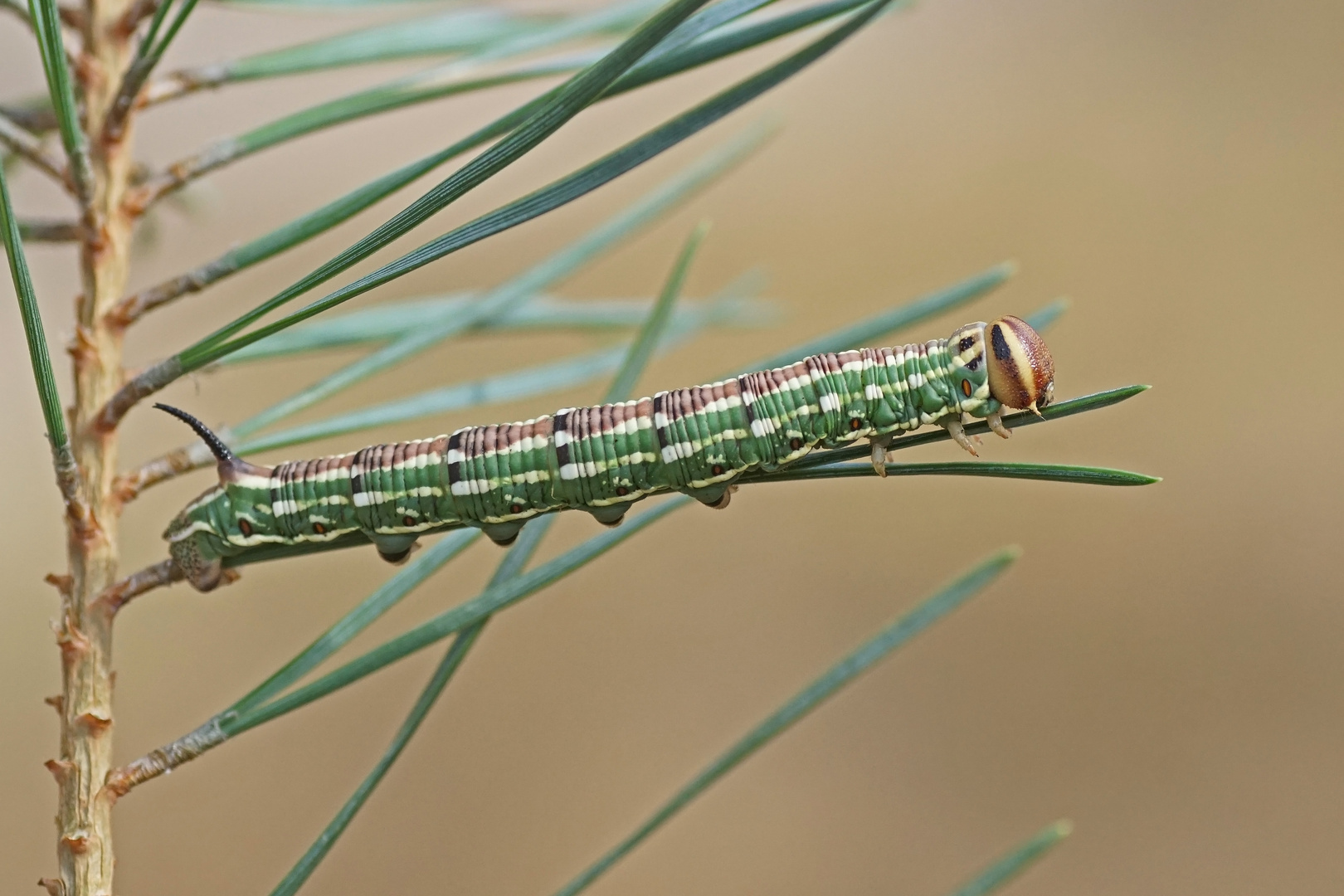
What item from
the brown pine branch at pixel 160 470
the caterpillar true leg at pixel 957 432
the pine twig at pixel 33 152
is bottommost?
the caterpillar true leg at pixel 957 432

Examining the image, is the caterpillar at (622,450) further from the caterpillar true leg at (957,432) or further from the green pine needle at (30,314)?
the green pine needle at (30,314)

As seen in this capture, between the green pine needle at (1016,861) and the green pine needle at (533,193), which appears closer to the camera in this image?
the green pine needle at (533,193)

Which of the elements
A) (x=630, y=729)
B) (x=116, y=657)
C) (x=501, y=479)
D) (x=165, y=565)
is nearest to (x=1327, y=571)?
(x=630, y=729)

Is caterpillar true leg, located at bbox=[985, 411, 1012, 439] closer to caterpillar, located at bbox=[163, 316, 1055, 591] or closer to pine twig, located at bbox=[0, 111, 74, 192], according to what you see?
caterpillar, located at bbox=[163, 316, 1055, 591]

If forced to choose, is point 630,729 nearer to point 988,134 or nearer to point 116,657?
point 116,657

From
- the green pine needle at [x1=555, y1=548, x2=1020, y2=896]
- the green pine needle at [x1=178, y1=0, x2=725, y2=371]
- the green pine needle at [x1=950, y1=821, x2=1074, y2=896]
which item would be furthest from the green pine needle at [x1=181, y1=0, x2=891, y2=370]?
the green pine needle at [x1=950, y1=821, x2=1074, y2=896]

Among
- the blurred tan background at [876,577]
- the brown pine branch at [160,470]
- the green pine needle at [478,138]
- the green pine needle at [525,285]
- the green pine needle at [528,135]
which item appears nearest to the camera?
the green pine needle at [528,135]

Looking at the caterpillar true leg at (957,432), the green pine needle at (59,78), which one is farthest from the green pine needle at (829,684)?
the green pine needle at (59,78)
